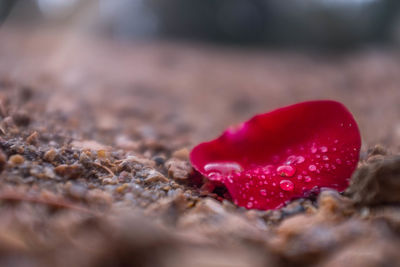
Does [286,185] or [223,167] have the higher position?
[223,167]

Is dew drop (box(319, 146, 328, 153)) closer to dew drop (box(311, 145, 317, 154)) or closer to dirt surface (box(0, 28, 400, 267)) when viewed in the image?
dew drop (box(311, 145, 317, 154))

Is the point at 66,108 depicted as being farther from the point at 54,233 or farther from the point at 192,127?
the point at 54,233

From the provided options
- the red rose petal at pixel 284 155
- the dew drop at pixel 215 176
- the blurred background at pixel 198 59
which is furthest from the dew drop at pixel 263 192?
the blurred background at pixel 198 59

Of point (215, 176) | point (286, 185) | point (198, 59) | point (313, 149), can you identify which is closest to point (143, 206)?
point (215, 176)

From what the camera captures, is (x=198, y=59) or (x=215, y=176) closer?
(x=215, y=176)

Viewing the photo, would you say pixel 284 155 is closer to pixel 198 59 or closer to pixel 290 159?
pixel 290 159

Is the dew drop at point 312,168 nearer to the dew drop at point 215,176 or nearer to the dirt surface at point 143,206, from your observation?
the dirt surface at point 143,206

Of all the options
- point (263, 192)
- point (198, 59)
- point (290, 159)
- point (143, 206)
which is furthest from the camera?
point (198, 59)
